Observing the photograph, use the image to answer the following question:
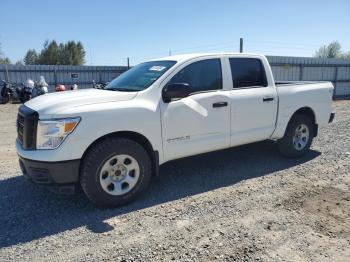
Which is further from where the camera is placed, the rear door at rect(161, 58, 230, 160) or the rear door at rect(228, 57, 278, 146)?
the rear door at rect(228, 57, 278, 146)

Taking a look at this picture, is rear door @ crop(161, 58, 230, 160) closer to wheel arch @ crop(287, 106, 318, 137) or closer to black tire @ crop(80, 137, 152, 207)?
black tire @ crop(80, 137, 152, 207)

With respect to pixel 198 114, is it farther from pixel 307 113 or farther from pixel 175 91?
pixel 307 113

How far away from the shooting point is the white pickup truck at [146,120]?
391 cm

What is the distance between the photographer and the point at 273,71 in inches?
→ 819

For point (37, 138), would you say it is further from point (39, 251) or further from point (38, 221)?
point (39, 251)

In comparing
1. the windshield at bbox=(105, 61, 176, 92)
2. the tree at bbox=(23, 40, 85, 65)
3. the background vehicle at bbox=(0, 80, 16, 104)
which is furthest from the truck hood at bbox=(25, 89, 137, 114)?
the tree at bbox=(23, 40, 85, 65)

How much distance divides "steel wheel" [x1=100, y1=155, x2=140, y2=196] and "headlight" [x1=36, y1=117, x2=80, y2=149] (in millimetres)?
613

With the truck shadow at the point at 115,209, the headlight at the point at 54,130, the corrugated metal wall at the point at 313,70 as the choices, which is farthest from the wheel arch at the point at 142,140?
the corrugated metal wall at the point at 313,70

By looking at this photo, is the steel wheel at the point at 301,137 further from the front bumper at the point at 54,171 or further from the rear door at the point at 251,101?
the front bumper at the point at 54,171

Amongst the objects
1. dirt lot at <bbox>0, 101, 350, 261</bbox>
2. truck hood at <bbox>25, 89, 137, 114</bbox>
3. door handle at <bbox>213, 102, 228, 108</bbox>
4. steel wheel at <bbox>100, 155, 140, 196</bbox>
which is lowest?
dirt lot at <bbox>0, 101, 350, 261</bbox>

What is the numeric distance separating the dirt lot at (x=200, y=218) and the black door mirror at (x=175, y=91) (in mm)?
1377

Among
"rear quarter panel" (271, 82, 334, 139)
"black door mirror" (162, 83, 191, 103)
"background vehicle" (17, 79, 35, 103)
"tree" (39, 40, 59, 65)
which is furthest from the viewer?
"tree" (39, 40, 59, 65)

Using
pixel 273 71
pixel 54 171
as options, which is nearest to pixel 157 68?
pixel 54 171

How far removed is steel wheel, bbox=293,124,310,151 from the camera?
6.28m
